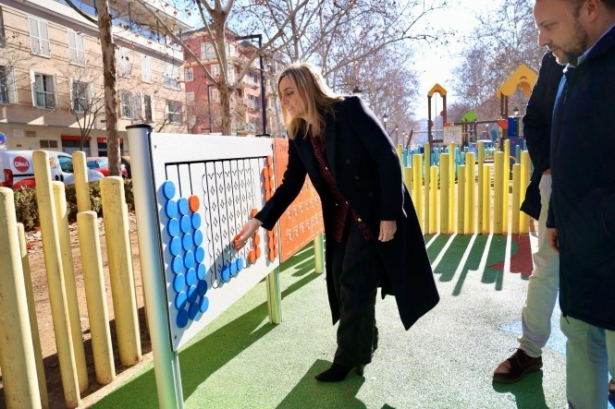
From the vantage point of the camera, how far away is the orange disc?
6.59ft

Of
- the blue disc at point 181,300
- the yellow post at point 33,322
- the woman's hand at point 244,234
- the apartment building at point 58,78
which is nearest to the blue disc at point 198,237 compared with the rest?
the blue disc at point 181,300

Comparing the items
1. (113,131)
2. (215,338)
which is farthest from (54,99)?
(215,338)

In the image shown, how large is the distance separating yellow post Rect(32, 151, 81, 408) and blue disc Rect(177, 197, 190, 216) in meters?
0.63

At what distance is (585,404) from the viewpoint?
1.70 metres

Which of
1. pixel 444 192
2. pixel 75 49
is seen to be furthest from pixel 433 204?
pixel 75 49

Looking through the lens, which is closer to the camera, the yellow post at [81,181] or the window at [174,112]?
the yellow post at [81,181]

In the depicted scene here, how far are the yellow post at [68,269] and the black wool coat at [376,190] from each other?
1031 mm

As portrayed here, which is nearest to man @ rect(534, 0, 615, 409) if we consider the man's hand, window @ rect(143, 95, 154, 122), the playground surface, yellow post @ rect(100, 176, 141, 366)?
the man's hand

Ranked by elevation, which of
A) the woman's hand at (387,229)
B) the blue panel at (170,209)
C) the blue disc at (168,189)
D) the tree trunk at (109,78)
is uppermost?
the tree trunk at (109,78)

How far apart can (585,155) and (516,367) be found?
1.45 meters

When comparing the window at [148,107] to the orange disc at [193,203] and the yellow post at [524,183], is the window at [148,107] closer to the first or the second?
the yellow post at [524,183]

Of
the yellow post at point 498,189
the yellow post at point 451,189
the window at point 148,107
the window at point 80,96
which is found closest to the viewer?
the yellow post at point 498,189

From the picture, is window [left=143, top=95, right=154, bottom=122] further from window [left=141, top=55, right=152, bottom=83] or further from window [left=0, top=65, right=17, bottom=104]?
window [left=0, top=65, right=17, bottom=104]

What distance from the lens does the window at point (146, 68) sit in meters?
34.5
